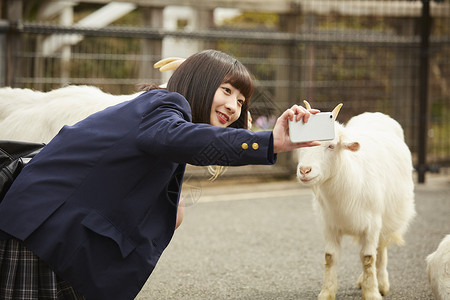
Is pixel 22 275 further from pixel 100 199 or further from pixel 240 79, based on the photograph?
pixel 240 79

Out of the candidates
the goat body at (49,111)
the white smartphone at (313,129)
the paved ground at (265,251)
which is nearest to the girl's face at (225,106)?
the paved ground at (265,251)

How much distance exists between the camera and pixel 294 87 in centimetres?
829

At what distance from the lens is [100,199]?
2.35 metres

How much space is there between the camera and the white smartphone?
6.83ft

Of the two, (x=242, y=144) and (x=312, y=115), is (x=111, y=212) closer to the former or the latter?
(x=242, y=144)

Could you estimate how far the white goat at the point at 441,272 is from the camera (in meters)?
3.35

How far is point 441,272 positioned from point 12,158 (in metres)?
2.16

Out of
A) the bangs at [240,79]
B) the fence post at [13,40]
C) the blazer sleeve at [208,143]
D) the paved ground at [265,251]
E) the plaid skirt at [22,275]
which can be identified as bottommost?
the paved ground at [265,251]

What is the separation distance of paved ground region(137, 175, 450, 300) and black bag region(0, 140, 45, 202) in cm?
67

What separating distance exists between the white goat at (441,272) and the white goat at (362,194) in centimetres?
37

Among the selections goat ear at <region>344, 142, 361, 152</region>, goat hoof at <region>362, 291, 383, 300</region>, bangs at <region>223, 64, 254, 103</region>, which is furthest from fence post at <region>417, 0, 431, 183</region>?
bangs at <region>223, 64, 254, 103</region>

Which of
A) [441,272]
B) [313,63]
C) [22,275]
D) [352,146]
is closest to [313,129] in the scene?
[22,275]

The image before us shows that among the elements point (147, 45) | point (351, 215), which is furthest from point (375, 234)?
point (147, 45)

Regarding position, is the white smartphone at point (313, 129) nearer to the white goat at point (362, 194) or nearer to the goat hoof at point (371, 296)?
the white goat at point (362, 194)
